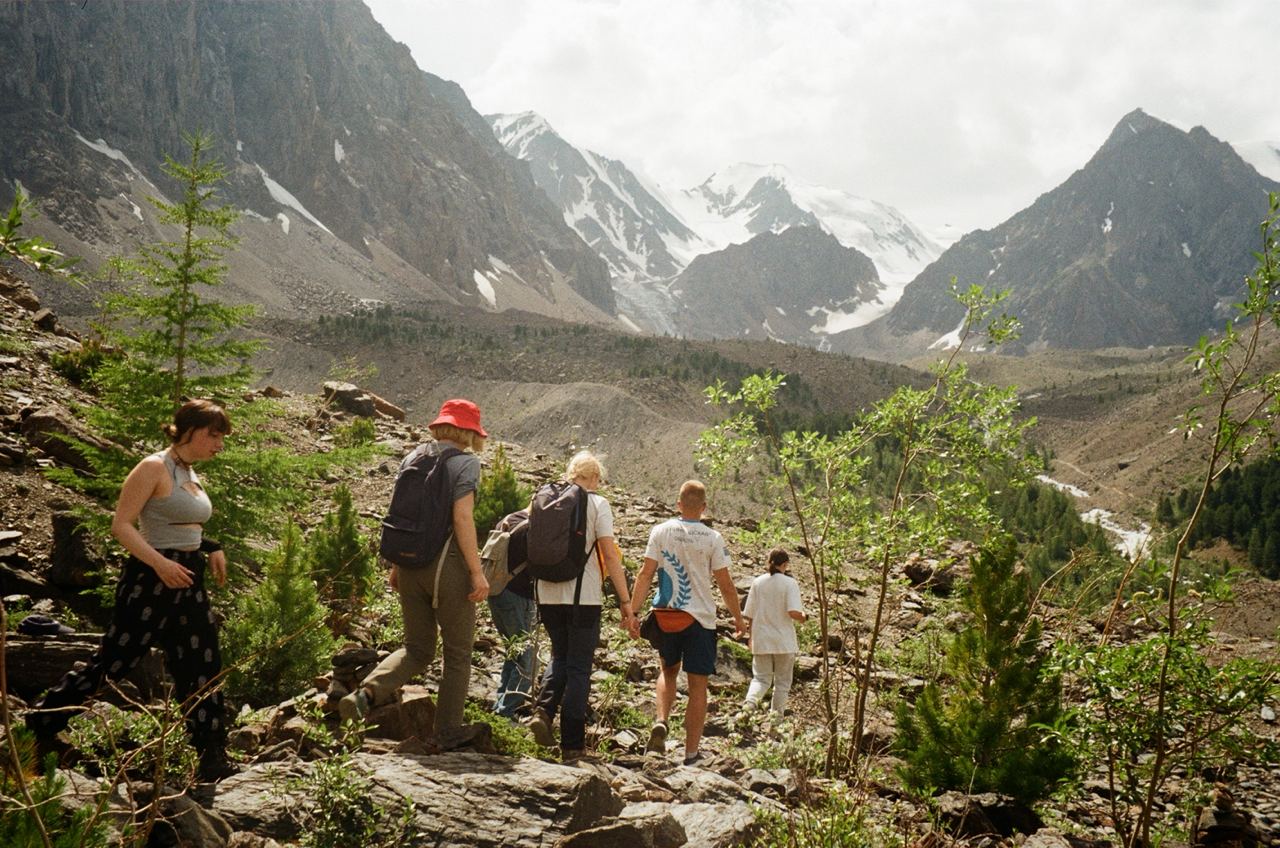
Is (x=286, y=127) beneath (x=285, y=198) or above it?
above

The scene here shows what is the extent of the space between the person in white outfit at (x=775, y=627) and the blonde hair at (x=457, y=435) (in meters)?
3.28

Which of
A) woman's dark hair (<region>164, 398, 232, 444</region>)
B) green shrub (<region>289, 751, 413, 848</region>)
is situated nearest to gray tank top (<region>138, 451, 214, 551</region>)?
woman's dark hair (<region>164, 398, 232, 444</region>)

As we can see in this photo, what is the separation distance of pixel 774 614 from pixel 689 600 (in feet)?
5.57

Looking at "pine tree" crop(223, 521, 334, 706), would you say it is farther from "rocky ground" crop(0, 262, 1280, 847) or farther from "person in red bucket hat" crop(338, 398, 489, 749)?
"person in red bucket hat" crop(338, 398, 489, 749)

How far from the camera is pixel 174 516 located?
4.02 metres

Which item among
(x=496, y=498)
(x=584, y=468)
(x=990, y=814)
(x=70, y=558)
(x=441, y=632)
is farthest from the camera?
(x=496, y=498)

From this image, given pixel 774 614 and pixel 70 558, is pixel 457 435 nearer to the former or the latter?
pixel 774 614

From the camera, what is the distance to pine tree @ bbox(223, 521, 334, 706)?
5.55 m

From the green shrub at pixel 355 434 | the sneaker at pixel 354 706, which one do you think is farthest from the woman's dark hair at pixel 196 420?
the green shrub at pixel 355 434

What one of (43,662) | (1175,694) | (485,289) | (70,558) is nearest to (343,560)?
(70,558)

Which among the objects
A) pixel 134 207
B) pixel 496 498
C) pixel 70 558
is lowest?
pixel 70 558

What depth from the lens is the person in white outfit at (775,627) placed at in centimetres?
701

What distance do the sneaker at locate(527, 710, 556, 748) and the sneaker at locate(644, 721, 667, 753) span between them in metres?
0.93

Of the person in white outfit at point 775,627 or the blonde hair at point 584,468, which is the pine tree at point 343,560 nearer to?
the blonde hair at point 584,468
